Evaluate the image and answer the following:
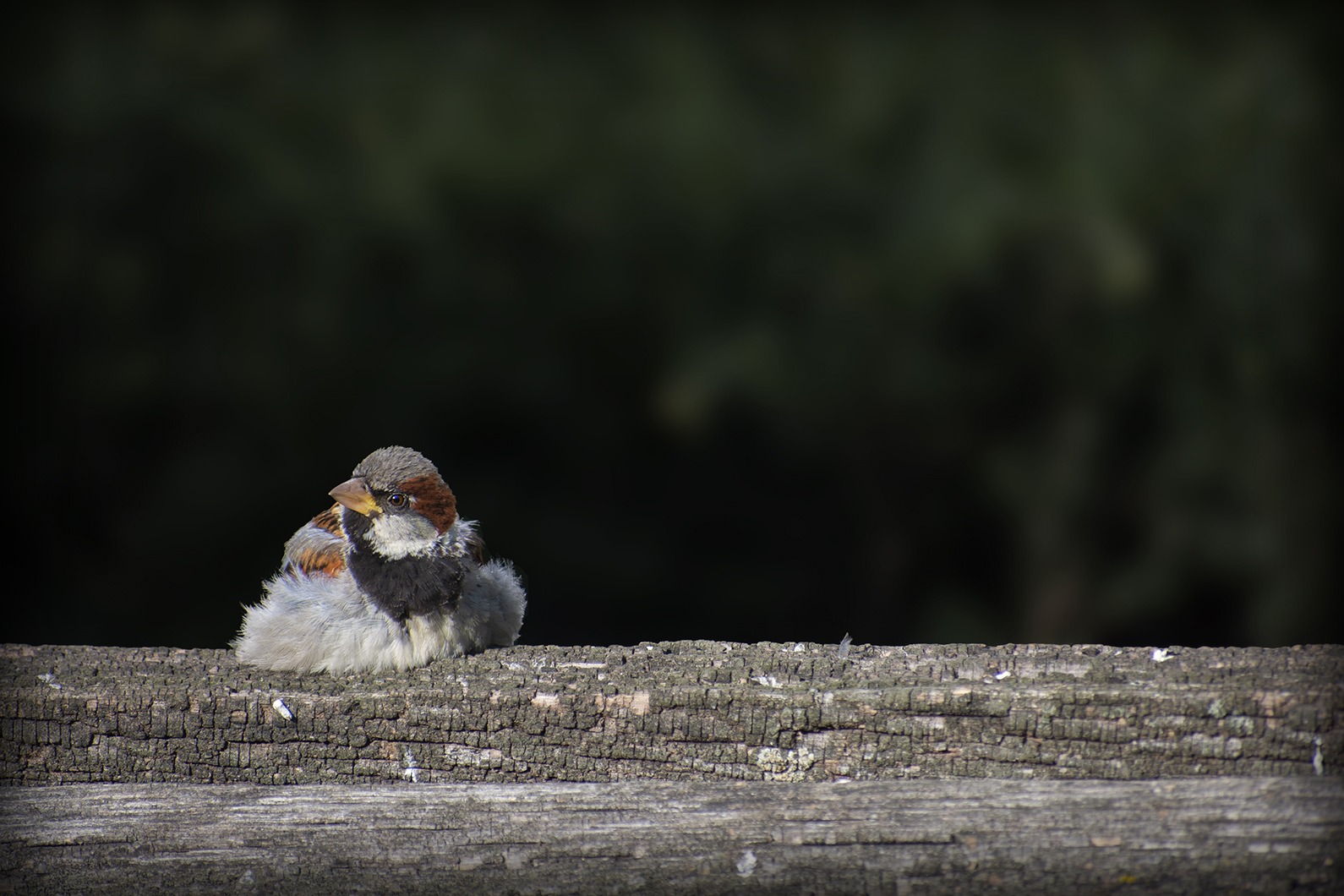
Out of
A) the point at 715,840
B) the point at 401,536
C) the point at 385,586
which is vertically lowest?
the point at 715,840

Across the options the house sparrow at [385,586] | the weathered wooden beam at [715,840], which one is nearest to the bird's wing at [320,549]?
the house sparrow at [385,586]

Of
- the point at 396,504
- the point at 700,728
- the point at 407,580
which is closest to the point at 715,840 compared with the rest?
the point at 700,728

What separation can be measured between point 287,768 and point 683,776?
492 millimetres

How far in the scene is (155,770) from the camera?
135 centimetres

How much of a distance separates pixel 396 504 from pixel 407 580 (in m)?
0.17

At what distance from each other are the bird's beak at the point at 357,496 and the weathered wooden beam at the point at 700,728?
30.7 inches

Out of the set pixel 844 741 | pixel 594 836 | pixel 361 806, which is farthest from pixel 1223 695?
pixel 361 806

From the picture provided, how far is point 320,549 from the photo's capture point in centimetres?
229

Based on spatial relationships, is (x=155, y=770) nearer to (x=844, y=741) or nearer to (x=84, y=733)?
(x=84, y=733)

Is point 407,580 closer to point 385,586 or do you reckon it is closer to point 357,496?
point 385,586

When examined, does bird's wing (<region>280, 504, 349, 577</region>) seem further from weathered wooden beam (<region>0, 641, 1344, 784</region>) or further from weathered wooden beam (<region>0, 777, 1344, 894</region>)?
weathered wooden beam (<region>0, 777, 1344, 894</region>)

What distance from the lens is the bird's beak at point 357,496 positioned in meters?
2.18

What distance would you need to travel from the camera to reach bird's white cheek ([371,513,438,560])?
220 cm

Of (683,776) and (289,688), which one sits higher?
(289,688)
